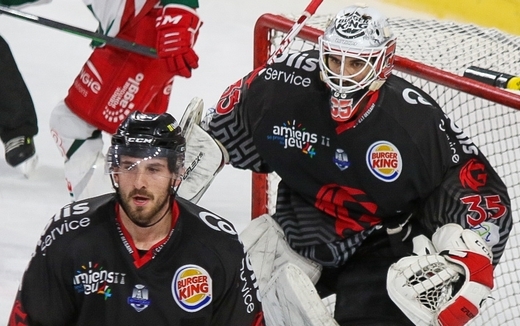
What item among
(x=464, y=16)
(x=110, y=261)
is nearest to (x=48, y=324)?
(x=110, y=261)

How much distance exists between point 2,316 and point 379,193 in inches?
44.9

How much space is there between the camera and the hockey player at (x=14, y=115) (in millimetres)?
4305

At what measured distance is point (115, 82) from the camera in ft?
12.4

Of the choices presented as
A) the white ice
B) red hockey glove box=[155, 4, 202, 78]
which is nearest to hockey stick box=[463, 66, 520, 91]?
red hockey glove box=[155, 4, 202, 78]

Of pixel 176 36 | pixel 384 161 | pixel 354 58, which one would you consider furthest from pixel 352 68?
pixel 176 36

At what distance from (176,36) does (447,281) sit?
1.21 metres

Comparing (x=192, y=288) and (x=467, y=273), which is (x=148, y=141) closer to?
(x=192, y=288)

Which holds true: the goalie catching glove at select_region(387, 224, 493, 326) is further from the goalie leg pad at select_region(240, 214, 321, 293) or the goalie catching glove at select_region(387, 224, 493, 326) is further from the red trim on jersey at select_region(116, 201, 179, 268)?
the red trim on jersey at select_region(116, 201, 179, 268)

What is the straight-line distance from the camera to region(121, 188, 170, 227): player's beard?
2.41m

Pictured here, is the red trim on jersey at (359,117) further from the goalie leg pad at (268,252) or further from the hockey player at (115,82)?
the hockey player at (115,82)

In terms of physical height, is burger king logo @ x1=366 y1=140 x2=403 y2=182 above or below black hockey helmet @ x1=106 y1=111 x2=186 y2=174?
below

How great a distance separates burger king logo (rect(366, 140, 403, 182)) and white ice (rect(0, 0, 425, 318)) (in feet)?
3.42

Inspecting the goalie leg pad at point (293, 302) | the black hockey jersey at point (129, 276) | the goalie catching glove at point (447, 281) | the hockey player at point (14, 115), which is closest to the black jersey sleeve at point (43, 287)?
the black hockey jersey at point (129, 276)

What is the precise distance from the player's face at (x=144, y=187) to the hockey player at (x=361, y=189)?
0.66 meters
